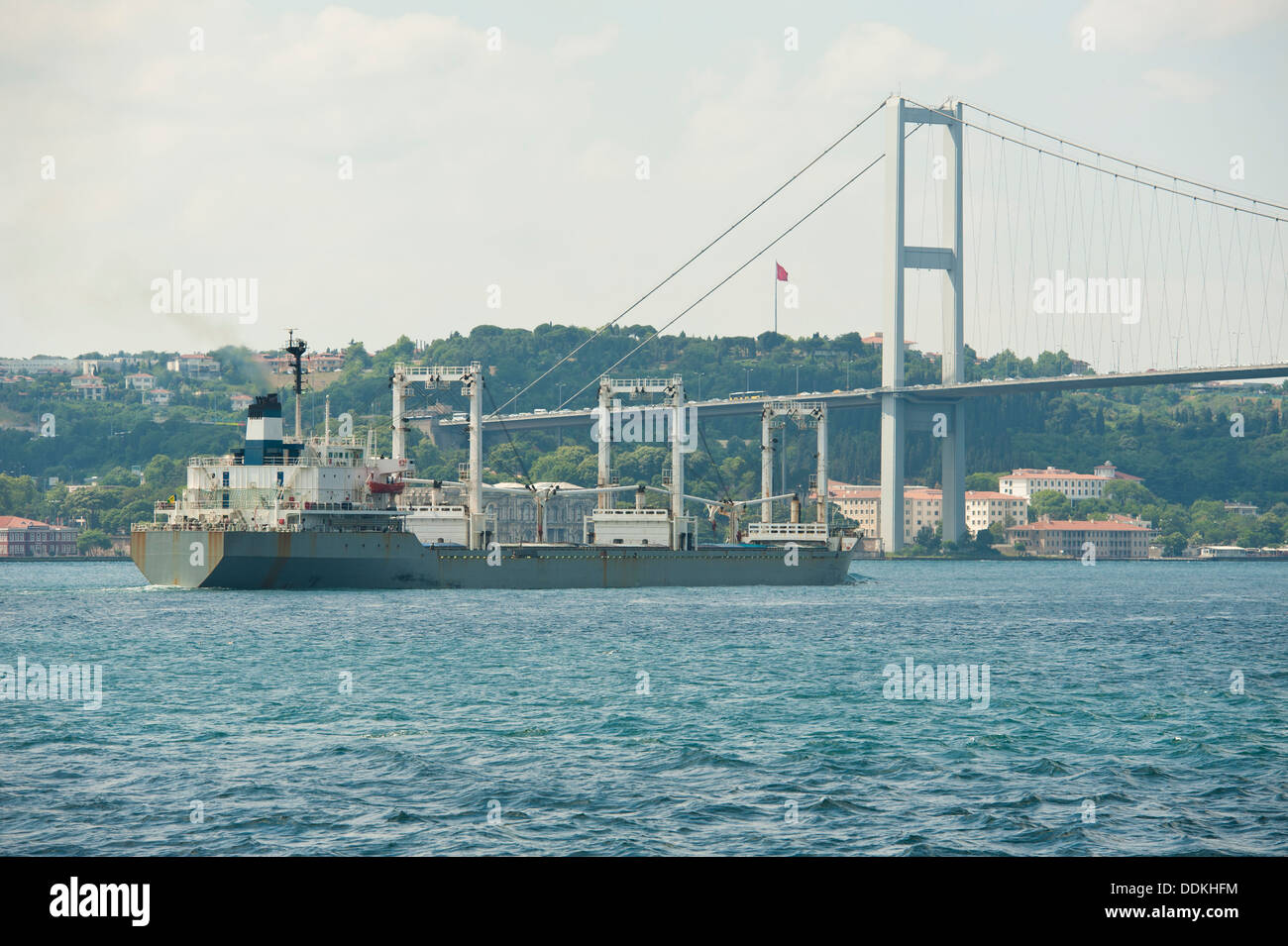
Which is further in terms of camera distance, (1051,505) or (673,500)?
(1051,505)

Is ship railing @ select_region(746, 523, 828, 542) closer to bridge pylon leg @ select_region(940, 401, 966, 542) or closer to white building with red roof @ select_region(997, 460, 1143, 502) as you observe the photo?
bridge pylon leg @ select_region(940, 401, 966, 542)

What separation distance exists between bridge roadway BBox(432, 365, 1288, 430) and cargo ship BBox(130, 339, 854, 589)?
30.6 metres

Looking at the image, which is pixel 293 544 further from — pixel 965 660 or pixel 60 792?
pixel 60 792

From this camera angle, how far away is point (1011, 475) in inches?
7731

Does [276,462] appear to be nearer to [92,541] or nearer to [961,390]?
[961,390]

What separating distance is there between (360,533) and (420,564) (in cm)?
416

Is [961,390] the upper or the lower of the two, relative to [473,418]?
upper

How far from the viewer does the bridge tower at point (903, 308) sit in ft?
393

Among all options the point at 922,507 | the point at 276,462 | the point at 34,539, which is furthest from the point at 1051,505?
the point at 276,462

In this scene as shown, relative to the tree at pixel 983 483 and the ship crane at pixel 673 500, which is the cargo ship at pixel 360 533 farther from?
the tree at pixel 983 483

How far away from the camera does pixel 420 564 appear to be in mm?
63250

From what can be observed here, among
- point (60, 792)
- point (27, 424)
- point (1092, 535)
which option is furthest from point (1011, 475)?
point (60, 792)

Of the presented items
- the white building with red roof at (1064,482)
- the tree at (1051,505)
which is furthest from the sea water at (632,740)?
the white building with red roof at (1064,482)

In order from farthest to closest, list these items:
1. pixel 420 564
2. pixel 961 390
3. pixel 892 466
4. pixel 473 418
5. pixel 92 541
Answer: pixel 92 541 → pixel 961 390 → pixel 892 466 → pixel 473 418 → pixel 420 564
